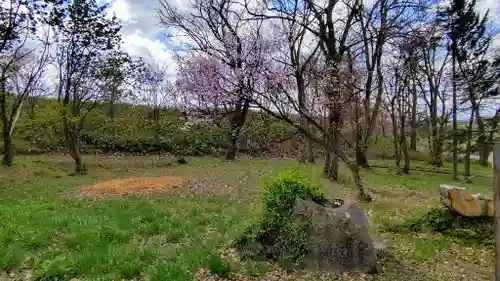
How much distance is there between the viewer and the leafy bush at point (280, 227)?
17.7 ft

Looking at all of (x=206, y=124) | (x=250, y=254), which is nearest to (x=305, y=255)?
(x=250, y=254)

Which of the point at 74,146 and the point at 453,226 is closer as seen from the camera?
the point at 453,226

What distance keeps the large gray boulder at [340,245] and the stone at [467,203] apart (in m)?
2.65

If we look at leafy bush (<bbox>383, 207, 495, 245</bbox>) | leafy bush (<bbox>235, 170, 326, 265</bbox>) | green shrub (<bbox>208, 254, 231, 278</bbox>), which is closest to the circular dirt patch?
leafy bush (<bbox>235, 170, 326, 265</bbox>)

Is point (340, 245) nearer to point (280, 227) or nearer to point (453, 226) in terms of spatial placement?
point (280, 227)

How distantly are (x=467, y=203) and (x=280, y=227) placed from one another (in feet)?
12.2

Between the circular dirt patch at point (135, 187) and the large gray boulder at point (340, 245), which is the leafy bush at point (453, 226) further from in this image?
the circular dirt patch at point (135, 187)

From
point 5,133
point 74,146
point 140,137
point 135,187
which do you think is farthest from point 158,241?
point 140,137

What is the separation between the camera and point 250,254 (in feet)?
18.2

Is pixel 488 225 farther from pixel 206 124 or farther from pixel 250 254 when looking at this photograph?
pixel 206 124

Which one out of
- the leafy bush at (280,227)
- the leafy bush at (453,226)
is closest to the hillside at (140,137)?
the leafy bush at (453,226)

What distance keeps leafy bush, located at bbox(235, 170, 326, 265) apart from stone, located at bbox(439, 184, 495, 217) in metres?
2.78

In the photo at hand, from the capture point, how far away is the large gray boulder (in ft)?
17.1

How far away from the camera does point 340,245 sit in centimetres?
526
